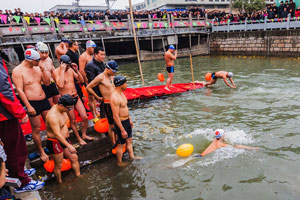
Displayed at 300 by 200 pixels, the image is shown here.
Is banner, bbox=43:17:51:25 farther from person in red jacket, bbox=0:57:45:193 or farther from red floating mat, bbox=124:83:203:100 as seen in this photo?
person in red jacket, bbox=0:57:45:193

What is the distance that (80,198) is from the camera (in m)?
3.62

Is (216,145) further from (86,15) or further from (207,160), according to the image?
(86,15)

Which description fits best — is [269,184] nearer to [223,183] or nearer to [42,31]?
[223,183]

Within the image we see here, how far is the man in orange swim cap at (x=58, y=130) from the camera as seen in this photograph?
3.38 m

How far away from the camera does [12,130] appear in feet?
9.34

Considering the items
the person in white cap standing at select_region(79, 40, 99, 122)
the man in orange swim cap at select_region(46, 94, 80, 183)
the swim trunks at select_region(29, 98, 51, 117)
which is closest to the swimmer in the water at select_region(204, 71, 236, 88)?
the person in white cap standing at select_region(79, 40, 99, 122)

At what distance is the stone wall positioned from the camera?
55.8 feet

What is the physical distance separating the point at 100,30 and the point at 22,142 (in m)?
18.7

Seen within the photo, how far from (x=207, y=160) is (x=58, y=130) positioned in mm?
3142

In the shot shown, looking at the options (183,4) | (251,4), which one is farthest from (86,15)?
(183,4)

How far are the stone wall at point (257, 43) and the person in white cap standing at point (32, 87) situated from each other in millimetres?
19695

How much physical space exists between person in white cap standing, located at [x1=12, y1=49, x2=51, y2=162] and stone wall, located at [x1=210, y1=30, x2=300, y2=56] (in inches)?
775

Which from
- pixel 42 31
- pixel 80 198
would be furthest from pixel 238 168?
pixel 42 31

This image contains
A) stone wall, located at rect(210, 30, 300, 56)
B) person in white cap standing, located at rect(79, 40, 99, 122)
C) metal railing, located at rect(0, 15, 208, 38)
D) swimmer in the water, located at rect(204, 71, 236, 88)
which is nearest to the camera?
person in white cap standing, located at rect(79, 40, 99, 122)
